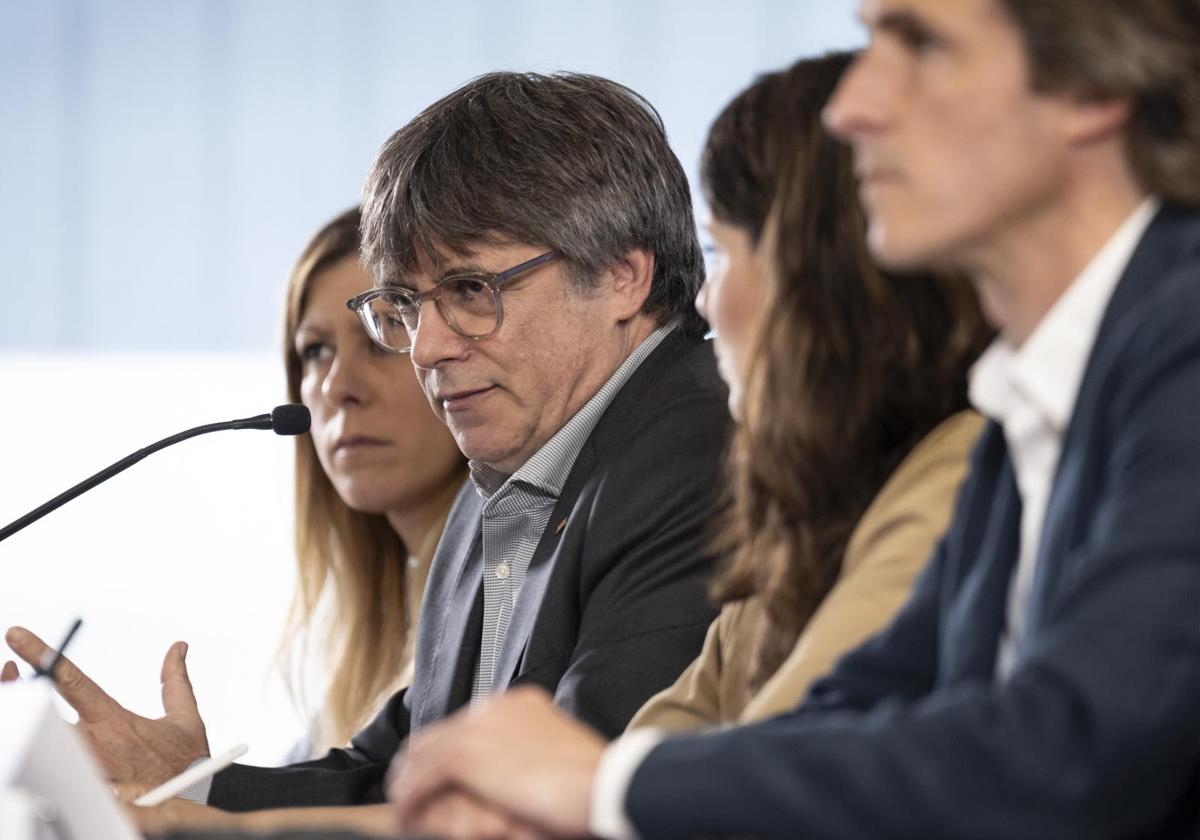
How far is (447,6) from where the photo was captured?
4.45 m

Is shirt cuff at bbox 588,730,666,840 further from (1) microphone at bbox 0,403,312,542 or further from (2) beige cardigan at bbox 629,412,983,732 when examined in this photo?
(1) microphone at bbox 0,403,312,542

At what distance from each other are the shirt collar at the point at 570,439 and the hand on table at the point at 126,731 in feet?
1.77

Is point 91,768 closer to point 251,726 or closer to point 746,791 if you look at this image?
Answer: point 746,791

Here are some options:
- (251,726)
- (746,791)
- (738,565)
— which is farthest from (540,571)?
(251,726)

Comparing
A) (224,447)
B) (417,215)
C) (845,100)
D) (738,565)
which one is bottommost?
(224,447)

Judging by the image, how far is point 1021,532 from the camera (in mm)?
1093

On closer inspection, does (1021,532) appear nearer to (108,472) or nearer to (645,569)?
(645,569)

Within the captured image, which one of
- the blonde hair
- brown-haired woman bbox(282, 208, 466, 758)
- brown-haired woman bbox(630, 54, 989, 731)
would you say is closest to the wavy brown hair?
brown-haired woman bbox(630, 54, 989, 731)

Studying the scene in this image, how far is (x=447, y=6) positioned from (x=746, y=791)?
3.83 metres

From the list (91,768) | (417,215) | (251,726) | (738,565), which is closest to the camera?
(91,768)

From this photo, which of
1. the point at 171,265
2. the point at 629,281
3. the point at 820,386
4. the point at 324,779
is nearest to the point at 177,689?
the point at 324,779

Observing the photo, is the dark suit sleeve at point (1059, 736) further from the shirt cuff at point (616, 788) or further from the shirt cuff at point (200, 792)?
the shirt cuff at point (200, 792)

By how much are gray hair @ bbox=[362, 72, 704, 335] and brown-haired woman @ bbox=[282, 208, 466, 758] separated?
67 cm

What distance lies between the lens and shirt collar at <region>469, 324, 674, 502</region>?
6.97 ft
